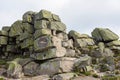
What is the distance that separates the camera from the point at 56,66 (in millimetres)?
74312

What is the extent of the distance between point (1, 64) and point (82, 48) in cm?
2160

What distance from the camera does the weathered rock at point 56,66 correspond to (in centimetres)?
7388

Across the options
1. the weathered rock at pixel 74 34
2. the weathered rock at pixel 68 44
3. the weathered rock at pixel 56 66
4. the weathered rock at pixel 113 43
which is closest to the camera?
the weathered rock at pixel 56 66

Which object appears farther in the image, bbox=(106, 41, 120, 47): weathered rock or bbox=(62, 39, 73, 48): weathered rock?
bbox=(106, 41, 120, 47): weathered rock

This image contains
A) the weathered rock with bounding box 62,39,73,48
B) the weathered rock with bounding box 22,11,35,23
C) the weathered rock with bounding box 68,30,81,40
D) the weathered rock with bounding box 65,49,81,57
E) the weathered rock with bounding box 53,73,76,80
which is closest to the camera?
the weathered rock with bounding box 53,73,76,80

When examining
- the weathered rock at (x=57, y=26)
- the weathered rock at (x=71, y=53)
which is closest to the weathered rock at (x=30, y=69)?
the weathered rock at (x=71, y=53)

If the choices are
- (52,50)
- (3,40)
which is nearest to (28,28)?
(3,40)

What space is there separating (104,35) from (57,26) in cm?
1517

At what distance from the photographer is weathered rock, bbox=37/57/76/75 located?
73875 mm

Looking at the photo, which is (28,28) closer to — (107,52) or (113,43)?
(107,52)

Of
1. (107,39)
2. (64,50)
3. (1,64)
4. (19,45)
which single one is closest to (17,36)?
(19,45)

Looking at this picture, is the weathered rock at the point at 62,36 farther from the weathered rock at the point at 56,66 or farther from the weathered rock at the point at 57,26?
the weathered rock at the point at 56,66

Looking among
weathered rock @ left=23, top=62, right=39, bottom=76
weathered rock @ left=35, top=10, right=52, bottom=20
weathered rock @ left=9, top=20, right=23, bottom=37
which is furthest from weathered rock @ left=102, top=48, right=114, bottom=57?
weathered rock @ left=9, top=20, right=23, bottom=37

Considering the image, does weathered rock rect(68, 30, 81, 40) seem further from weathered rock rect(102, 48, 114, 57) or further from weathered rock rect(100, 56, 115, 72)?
weathered rock rect(100, 56, 115, 72)
